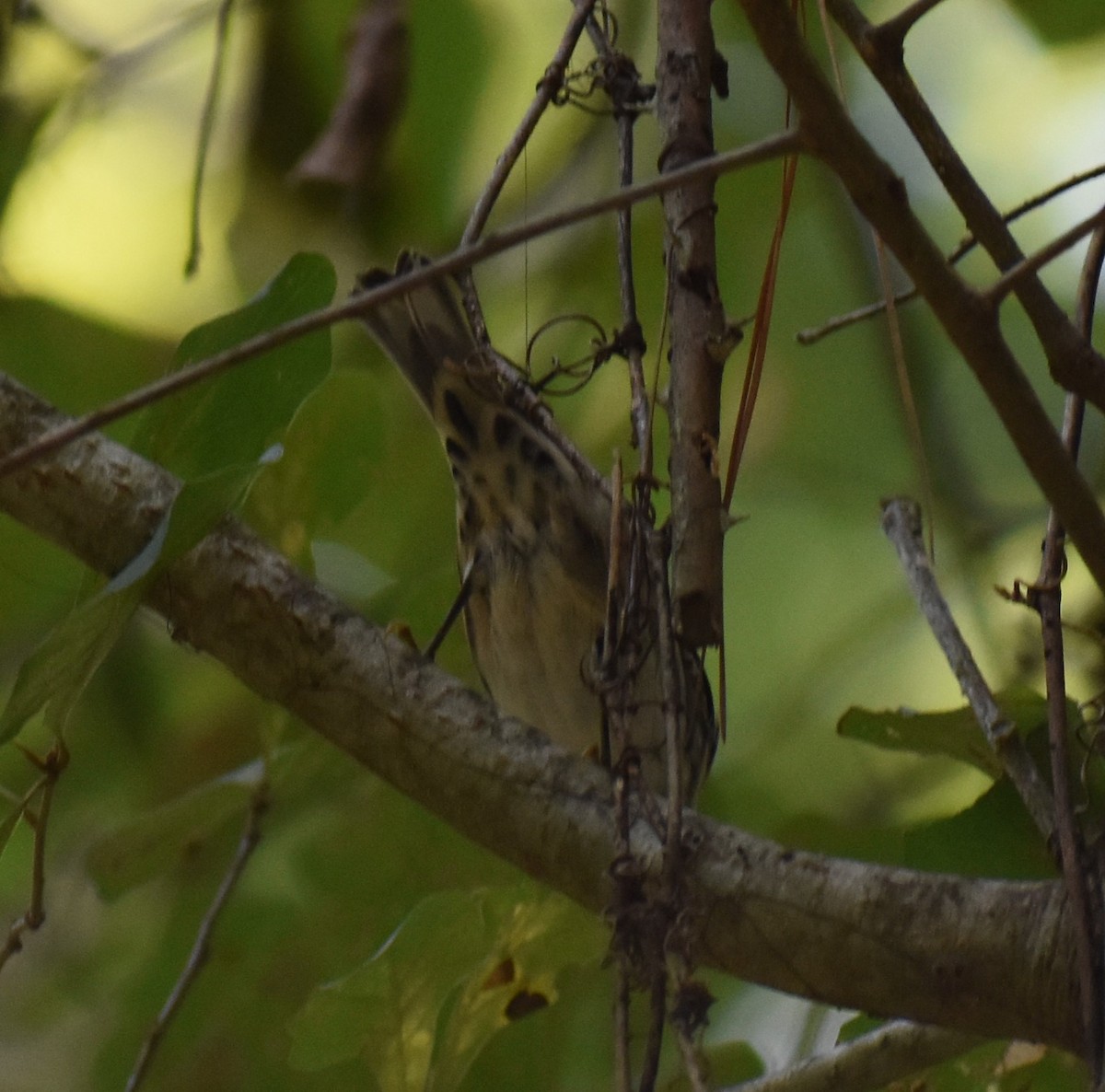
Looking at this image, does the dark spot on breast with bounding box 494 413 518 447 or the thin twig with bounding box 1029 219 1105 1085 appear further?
the dark spot on breast with bounding box 494 413 518 447

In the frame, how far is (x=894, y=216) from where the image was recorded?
0.94m

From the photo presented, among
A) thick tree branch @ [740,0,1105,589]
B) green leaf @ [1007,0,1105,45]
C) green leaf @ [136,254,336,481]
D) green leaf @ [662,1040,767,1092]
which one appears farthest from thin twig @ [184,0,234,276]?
green leaf @ [1007,0,1105,45]

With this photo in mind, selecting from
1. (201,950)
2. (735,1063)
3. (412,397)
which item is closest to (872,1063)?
(735,1063)

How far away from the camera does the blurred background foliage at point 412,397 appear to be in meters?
2.52

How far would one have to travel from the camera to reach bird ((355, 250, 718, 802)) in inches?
85.4

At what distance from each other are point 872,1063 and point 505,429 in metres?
0.98

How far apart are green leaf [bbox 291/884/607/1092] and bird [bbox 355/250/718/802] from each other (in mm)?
358

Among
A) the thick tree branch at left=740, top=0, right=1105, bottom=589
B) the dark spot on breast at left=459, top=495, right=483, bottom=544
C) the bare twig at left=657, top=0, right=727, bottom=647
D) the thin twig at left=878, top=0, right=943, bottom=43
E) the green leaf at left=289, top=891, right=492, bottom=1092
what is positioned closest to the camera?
the thick tree branch at left=740, top=0, right=1105, bottom=589

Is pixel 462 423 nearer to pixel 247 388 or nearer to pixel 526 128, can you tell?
pixel 247 388

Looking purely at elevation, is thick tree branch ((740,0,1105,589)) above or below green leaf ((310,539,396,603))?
below

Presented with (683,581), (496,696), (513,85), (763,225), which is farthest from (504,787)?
(513,85)

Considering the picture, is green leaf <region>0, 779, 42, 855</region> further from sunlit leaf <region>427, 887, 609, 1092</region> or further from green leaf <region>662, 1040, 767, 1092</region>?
green leaf <region>662, 1040, 767, 1092</region>

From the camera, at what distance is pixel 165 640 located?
3043 millimetres

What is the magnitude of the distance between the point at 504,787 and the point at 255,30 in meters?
2.12
